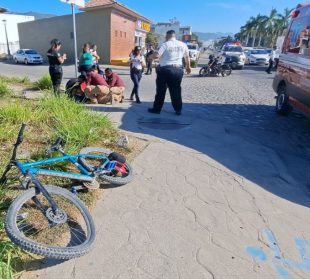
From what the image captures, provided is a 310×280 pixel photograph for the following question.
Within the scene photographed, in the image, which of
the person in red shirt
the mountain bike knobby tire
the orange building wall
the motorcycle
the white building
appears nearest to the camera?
the mountain bike knobby tire

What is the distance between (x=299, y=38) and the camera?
271 inches

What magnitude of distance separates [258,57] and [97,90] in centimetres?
2306

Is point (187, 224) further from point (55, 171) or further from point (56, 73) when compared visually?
point (56, 73)

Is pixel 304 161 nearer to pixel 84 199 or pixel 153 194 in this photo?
pixel 153 194

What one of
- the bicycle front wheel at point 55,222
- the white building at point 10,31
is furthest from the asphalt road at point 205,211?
the white building at point 10,31

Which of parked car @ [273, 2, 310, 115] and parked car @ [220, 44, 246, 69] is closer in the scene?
parked car @ [273, 2, 310, 115]

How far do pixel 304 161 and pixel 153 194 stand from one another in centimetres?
295

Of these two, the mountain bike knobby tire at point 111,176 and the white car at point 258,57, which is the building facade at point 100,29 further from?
the mountain bike knobby tire at point 111,176

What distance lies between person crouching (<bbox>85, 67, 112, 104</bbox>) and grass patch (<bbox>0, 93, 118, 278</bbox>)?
2029 mm

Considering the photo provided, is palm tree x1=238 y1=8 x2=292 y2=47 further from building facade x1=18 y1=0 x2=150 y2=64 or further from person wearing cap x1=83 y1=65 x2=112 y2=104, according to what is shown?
person wearing cap x1=83 y1=65 x2=112 y2=104

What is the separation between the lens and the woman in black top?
7.97 m

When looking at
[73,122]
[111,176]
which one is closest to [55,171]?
[111,176]

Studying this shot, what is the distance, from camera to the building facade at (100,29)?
25.8 metres

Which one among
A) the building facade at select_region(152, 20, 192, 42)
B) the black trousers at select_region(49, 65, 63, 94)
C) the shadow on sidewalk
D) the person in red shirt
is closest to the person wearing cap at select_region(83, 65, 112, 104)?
the person in red shirt
